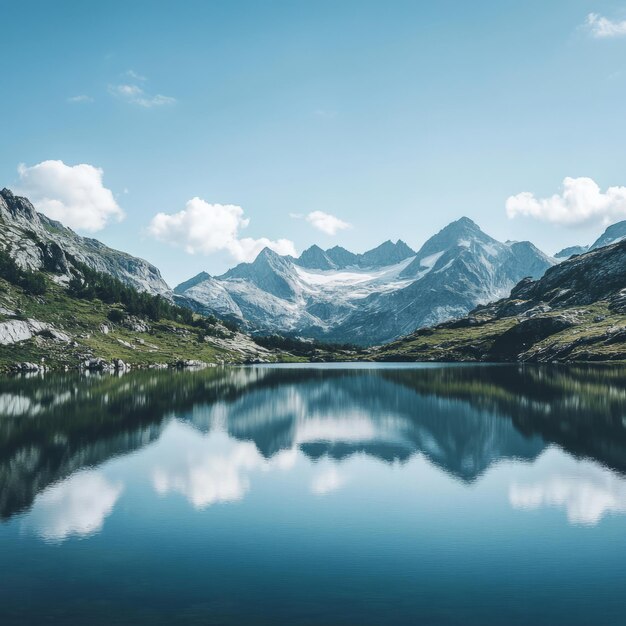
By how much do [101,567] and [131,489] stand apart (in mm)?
18831

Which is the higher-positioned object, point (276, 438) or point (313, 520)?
point (313, 520)

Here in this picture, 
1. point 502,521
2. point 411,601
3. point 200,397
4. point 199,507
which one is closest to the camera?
point 411,601

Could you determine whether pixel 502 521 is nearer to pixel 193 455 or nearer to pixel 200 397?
pixel 193 455

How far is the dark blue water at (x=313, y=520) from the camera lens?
25172 mm

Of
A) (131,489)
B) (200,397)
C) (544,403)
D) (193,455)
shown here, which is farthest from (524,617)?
(200,397)

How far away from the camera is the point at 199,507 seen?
4266 cm

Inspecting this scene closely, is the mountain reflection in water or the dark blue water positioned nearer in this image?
the dark blue water

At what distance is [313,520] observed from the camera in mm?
39125

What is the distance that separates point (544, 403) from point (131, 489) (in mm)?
86072

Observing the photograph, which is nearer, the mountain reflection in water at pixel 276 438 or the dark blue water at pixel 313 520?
the dark blue water at pixel 313 520

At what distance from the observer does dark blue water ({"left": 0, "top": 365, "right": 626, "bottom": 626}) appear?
25.2 meters

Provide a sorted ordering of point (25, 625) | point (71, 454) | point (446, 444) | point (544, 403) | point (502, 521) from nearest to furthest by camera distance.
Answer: point (25, 625) < point (502, 521) < point (71, 454) < point (446, 444) < point (544, 403)

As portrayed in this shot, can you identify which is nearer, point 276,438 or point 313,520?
point 313,520

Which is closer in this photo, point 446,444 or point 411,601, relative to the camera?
point 411,601
